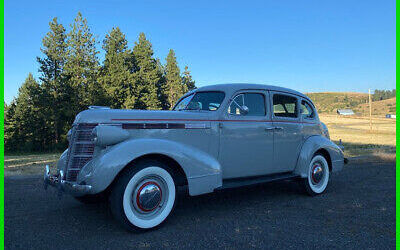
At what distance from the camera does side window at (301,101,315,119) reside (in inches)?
207

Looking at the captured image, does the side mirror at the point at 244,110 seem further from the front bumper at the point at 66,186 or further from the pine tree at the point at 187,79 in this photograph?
the pine tree at the point at 187,79

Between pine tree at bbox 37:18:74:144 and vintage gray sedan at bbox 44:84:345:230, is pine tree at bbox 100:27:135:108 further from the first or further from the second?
vintage gray sedan at bbox 44:84:345:230

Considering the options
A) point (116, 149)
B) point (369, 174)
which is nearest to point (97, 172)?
point (116, 149)

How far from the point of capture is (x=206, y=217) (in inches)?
147

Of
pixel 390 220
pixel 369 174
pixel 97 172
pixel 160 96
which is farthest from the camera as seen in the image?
pixel 160 96

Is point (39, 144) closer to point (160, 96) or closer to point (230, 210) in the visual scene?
point (160, 96)

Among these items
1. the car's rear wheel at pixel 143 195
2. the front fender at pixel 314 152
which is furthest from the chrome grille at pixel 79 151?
the front fender at pixel 314 152

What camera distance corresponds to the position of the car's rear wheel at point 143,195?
10.1 feet

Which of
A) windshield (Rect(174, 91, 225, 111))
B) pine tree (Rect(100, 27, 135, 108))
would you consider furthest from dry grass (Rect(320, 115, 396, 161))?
pine tree (Rect(100, 27, 135, 108))

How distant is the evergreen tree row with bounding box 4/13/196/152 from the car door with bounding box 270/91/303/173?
3240cm

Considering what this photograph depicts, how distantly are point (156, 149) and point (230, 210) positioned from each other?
5.19 feet

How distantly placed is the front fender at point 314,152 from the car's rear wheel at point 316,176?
0.52 ft

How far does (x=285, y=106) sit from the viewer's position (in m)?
4.94

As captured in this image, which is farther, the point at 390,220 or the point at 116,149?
the point at 390,220
